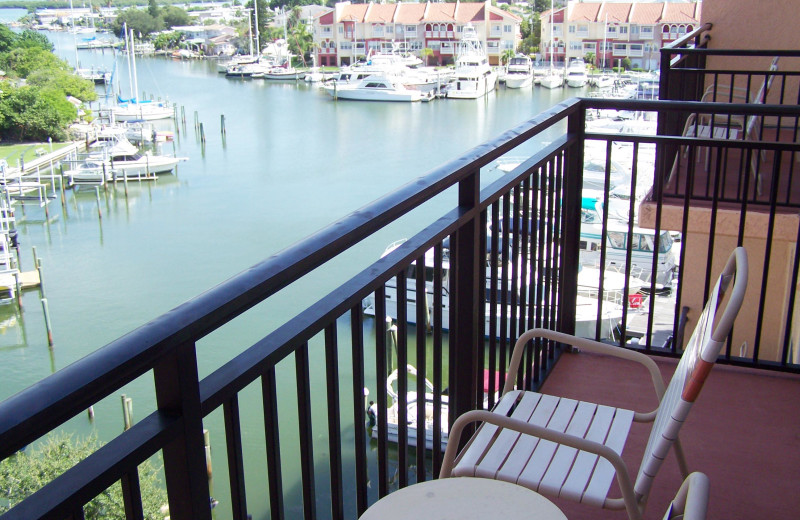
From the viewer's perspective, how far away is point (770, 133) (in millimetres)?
6418

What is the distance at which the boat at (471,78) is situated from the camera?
4728 cm

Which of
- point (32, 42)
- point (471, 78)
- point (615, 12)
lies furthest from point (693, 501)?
point (32, 42)

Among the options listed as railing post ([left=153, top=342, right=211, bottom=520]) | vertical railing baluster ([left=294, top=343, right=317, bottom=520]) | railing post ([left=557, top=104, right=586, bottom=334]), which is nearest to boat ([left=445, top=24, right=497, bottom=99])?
railing post ([left=557, top=104, right=586, bottom=334])

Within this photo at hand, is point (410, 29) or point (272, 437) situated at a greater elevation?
point (410, 29)

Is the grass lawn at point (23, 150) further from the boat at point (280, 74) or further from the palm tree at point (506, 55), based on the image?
the palm tree at point (506, 55)

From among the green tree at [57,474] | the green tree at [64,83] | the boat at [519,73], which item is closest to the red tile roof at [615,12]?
the boat at [519,73]

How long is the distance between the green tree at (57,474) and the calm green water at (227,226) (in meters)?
1.41

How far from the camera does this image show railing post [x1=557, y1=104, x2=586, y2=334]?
2639 millimetres

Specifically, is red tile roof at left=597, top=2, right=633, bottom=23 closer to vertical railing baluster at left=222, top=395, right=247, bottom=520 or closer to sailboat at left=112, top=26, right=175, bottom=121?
sailboat at left=112, top=26, right=175, bottom=121

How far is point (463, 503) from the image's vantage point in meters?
1.29

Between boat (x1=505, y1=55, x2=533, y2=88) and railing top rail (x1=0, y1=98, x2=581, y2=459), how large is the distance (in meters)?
50.4

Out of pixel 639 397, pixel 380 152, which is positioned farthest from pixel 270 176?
pixel 639 397

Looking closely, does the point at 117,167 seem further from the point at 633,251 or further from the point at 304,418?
the point at 304,418

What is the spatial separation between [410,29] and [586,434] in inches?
2462
